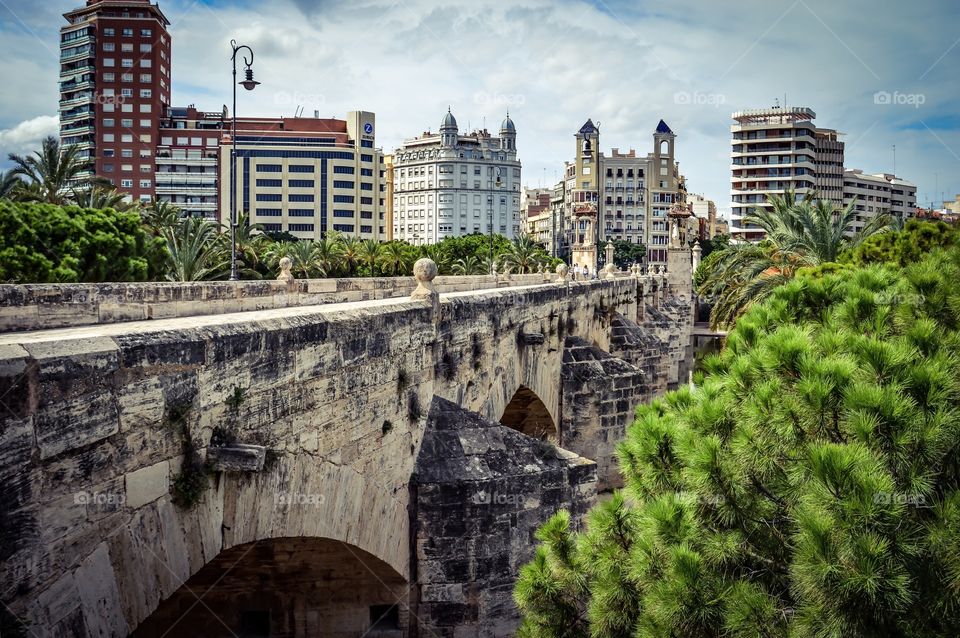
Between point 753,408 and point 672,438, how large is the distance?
2.61 ft

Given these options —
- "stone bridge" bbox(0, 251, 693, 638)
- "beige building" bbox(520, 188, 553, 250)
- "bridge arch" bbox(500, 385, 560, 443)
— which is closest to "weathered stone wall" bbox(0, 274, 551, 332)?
"stone bridge" bbox(0, 251, 693, 638)

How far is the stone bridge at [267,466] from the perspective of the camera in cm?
405

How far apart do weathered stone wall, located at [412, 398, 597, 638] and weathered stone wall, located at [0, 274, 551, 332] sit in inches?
130

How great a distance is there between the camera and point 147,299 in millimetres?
10133

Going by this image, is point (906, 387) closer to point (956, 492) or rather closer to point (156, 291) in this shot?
point (956, 492)

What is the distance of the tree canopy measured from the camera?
4.38 m

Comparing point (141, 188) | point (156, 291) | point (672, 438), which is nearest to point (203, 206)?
point (141, 188)

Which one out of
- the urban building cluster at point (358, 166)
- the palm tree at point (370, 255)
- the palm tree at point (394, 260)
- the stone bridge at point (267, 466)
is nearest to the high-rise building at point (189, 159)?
the urban building cluster at point (358, 166)

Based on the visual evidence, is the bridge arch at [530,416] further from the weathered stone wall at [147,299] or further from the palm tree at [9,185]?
the palm tree at [9,185]

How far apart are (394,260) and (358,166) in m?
54.0

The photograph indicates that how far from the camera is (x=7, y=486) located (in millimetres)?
3744

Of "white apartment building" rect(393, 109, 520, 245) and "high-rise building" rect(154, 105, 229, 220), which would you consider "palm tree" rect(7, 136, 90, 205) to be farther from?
"white apartment building" rect(393, 109, 520, 245)

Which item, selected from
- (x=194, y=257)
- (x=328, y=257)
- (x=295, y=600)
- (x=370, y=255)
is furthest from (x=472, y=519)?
(x=370, y=255)

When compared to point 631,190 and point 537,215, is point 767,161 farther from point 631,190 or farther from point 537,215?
point 537,215
